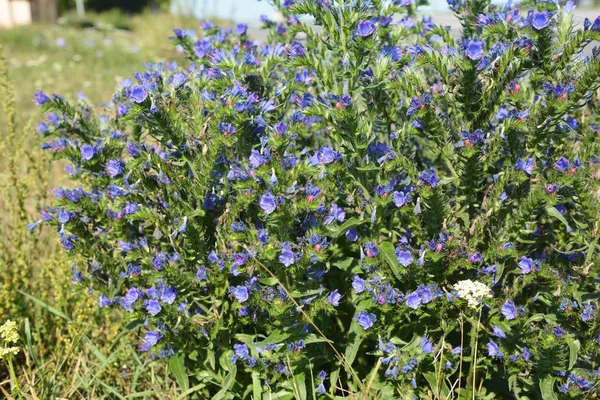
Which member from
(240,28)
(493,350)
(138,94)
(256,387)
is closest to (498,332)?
(493,350)

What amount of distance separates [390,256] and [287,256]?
0.37m

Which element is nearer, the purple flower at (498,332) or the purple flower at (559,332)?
the purple flower at (559,332)

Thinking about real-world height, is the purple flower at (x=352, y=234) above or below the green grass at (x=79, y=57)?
above

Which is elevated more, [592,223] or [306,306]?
[592,223]

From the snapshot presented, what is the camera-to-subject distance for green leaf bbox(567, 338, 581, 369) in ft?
6.71

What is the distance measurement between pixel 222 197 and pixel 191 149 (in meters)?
0.22

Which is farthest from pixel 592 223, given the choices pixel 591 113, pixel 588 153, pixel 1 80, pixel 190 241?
pixel 1 80

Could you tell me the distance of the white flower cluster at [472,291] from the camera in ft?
6.50

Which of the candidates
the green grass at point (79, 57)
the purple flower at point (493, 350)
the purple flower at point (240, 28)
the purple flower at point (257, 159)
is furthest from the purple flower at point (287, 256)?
the green grass at point (79, 57)

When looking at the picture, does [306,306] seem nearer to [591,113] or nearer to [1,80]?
[591,113]

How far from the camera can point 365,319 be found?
2.23m

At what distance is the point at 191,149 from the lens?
229cm

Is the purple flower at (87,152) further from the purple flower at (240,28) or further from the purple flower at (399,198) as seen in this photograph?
the purple flower at (399,198)

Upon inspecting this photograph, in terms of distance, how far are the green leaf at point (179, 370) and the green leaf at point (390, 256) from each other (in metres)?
0.90
